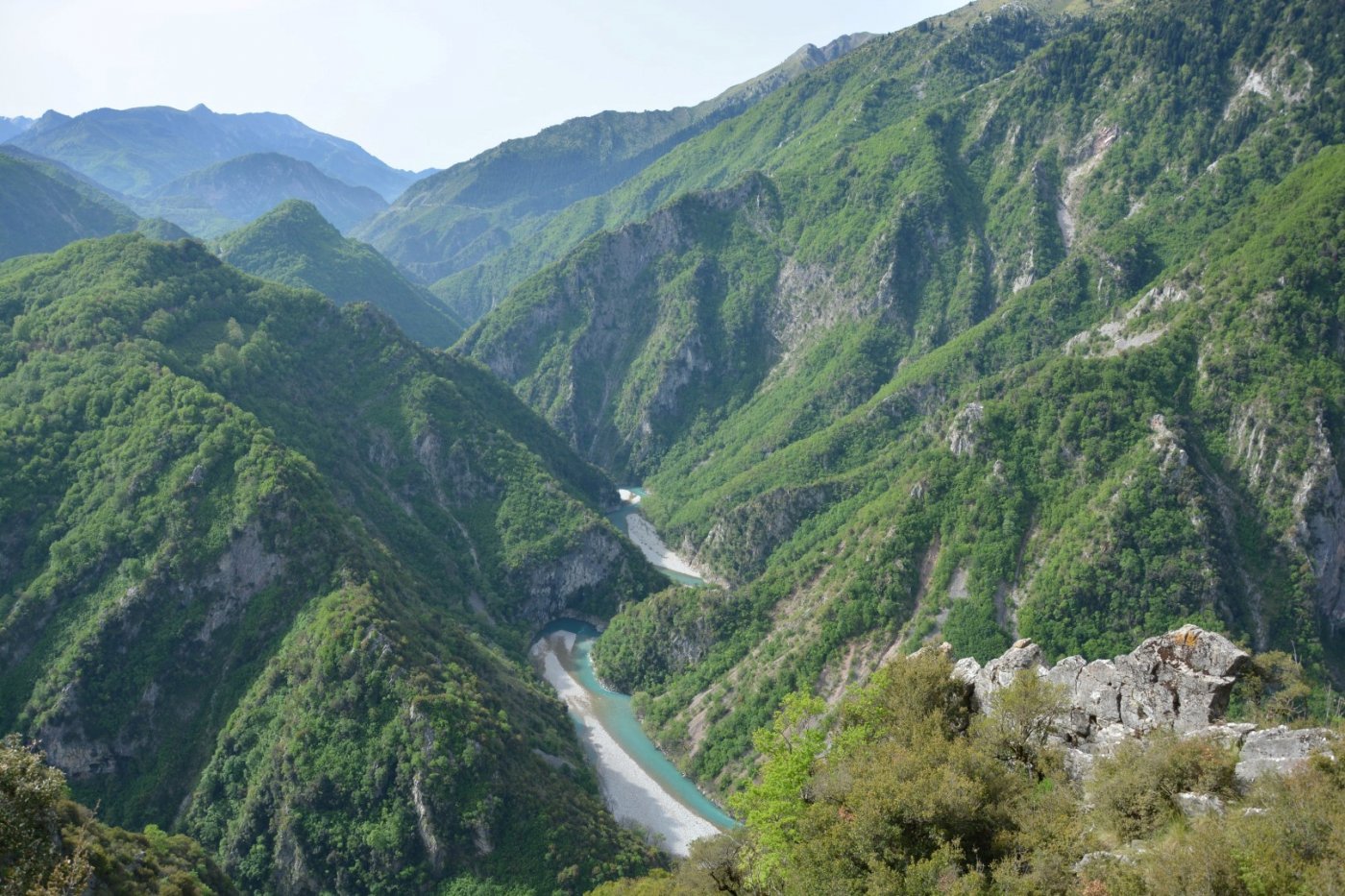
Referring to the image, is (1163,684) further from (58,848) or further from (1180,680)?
(58,848)

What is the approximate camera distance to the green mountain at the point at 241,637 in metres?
98.4

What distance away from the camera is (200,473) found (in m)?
122

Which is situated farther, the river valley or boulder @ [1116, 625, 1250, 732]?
the river valley

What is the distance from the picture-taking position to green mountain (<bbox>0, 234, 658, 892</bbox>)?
98438 mm

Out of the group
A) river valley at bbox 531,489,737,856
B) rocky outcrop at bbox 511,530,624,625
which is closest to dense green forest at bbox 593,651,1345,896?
river valley at bbox 531,489,737,856

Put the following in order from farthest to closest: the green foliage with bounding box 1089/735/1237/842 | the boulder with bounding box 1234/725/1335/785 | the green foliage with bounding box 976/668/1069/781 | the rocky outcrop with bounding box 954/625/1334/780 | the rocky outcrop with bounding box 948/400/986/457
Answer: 1. the rocky outcrop with bounding box 948/400/986/457
2. the green foliage with bounding box 976/668/1069/781
3. the rocky outcrop with bounding box 954/625/1334/780
4. the green foliage with bounding box 1089/735/1237/842
5. the boulder with bounding box 1234/725/1335/785

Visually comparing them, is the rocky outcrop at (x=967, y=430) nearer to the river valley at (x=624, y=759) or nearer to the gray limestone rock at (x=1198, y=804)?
the river valley at (x=624, y=759)

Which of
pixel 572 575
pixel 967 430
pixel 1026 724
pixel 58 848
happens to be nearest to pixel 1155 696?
pixel 1026 724

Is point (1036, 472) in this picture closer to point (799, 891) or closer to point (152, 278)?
point (799, 891)

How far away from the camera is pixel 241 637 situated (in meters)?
116

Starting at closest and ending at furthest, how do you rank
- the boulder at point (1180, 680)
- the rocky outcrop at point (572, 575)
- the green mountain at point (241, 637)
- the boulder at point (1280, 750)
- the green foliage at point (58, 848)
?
1. the boulder at point (1280, 750)
2. the boulder at point (1180, 680)
3. the green foliage at point (58, 848)
4. the green mountain at point (241, 637)
5. the rocky outcrop at point (572, 575)

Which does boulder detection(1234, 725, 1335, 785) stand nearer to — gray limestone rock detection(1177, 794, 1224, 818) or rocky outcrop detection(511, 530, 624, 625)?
gray limestone rock detection(1177, 794, 1224, 818)

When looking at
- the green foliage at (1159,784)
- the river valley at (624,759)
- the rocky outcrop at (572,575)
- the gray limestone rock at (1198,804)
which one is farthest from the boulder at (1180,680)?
the rocky outcrop at (572,575)

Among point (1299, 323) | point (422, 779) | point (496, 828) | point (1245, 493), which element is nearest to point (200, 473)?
point (422, 779)
